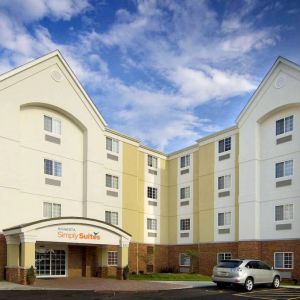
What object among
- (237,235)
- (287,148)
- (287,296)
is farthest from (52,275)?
(287,148)

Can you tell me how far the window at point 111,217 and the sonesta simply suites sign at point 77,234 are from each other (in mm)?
5484

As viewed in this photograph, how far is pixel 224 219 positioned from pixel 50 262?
14.2 metres

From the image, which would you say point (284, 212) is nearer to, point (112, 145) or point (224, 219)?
point (224, 219)

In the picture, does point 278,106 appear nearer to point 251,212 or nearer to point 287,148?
point 287,148

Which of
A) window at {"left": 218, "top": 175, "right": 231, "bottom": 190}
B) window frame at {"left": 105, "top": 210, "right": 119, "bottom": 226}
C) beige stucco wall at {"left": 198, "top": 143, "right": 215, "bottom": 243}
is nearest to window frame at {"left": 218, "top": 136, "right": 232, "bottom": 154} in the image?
beige stucco wall at {"left": 198, "top": 143, "right": 215, "bottom": 243}

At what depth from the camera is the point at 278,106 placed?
32438 mm

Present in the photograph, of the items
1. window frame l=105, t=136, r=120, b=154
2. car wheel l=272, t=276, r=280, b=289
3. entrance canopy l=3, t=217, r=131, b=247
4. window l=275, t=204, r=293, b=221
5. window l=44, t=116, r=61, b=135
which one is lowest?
car wheel l=272, t=276, r=280, b=289

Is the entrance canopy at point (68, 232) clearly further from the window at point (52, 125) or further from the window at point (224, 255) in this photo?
the window at point (224, 255)

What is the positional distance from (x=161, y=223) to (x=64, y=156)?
13.1m

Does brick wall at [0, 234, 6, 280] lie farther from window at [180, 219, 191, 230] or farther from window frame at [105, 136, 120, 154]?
window at [180, 219, 191, 230]

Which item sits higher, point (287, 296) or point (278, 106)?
point (278, 106)

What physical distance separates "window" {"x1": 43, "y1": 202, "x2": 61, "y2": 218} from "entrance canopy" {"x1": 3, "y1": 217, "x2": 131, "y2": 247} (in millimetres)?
3736

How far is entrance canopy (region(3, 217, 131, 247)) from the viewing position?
2503 centimetres

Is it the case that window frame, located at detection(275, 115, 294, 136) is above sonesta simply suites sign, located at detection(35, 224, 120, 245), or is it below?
above
